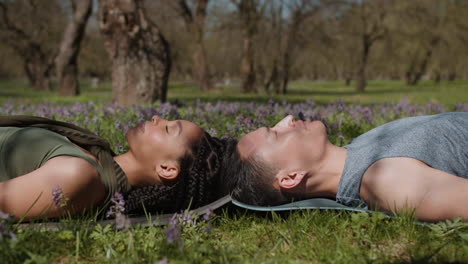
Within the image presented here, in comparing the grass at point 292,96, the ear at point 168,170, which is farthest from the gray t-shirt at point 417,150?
the grass at point 292,96

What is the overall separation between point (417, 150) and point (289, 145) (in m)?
0.92

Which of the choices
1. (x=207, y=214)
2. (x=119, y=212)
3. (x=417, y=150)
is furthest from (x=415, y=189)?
(x=119, y=212)

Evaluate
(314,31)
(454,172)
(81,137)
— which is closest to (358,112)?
(454,172)

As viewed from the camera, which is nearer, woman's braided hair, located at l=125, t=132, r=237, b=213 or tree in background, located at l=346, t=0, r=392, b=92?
woman's braided hair, located at l=125, t=132, r=237, b=213

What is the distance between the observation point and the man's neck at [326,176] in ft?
10.1

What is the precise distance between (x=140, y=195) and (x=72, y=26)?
1787cm

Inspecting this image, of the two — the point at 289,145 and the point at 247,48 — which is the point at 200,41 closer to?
the point at 247,48

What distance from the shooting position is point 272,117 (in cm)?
607

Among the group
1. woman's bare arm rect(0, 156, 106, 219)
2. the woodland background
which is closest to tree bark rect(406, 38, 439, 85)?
the woodland background

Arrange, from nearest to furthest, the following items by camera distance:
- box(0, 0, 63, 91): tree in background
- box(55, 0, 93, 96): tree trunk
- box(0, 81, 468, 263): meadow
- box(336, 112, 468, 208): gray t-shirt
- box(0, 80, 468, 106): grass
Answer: box(0, 81, 468, 263): meadow → box(336, 112, 468, 208): gray t-shirt → box(0, 80, 468, 106): grass → box(55, 0, 93, 96): tree trunk → box(0, 0, 63, 91): tree in background

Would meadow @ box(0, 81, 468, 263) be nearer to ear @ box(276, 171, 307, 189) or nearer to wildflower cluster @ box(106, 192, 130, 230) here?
wildflower cluster @ box(106, 192, 130, 230)

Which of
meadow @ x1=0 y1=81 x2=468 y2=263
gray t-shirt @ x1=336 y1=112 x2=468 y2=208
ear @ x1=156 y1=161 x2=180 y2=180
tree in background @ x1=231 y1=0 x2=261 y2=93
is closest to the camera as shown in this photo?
meadow @ x1=0 y1=81 x2=468 y2=263

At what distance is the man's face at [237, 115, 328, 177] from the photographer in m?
3.01

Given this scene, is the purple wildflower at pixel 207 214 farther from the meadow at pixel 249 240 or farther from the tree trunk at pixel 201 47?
the tree trunk at pixel 201 47
